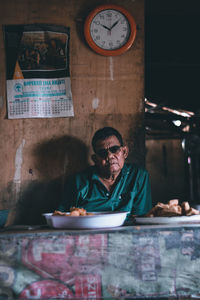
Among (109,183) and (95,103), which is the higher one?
(95,103)

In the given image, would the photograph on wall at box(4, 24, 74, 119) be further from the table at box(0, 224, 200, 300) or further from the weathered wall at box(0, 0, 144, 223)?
the table at box(0, 224, 200, 300)

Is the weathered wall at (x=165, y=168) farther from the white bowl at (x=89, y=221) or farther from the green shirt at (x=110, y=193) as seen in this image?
the white bowl at (x=89, y=221)

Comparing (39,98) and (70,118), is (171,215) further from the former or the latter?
(39,98)

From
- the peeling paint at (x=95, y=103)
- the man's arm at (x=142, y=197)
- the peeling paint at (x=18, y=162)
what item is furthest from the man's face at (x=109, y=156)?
the peeling paint at (x=18, y=162)

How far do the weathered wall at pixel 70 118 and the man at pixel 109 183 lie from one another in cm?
26

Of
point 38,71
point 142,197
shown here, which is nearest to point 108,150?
point 142,197

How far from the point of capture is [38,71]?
3.27 meters

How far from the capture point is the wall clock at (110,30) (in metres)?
3.24

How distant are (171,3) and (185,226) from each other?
314cm

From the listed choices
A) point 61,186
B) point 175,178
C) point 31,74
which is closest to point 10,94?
point 31,74

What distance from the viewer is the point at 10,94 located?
3.25 m

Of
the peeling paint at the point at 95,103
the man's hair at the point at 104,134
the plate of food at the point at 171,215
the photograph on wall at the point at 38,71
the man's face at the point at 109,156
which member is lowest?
the plate of food at the point at 171,215

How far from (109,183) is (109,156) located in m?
0.31

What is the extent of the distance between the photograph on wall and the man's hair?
0.43m
